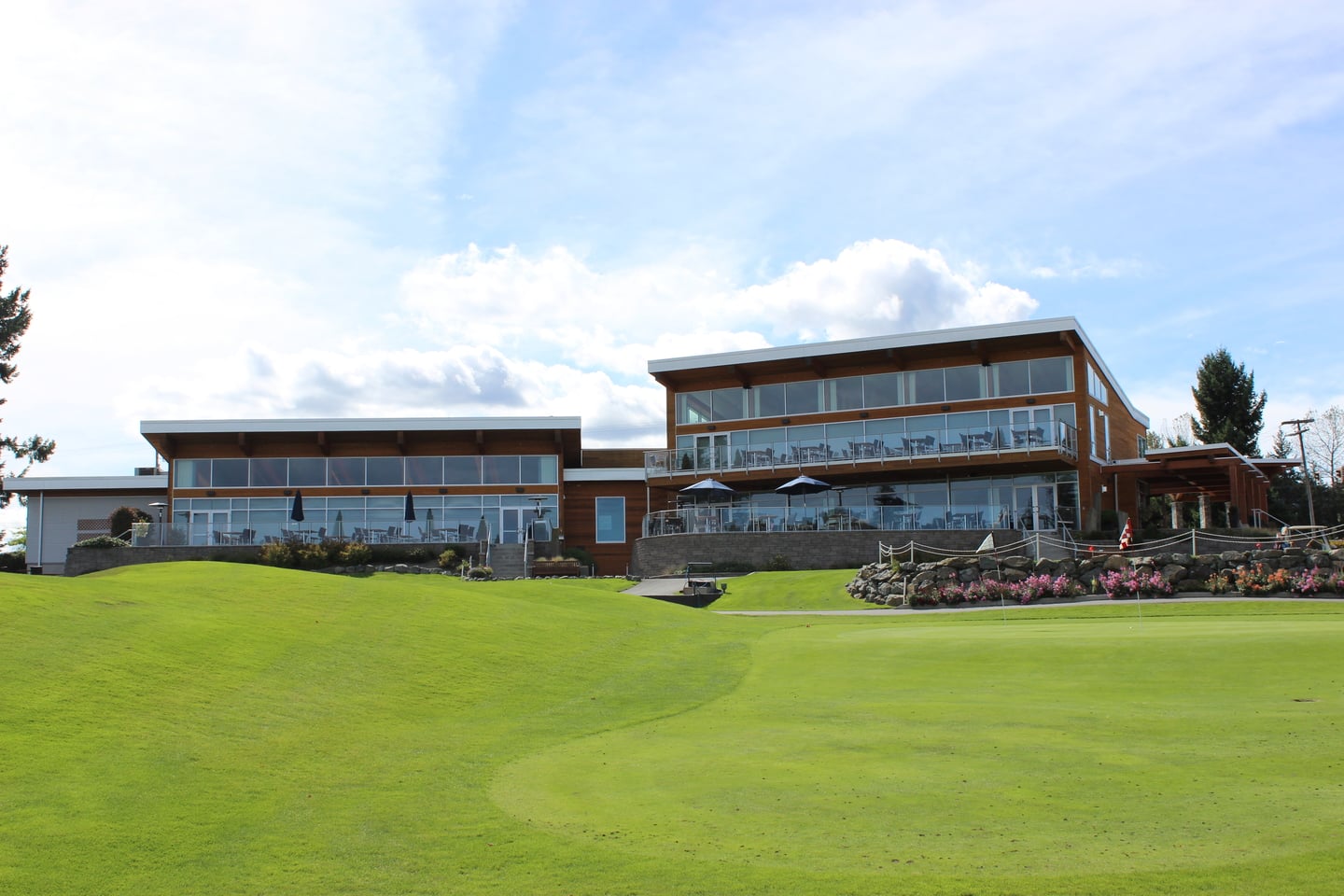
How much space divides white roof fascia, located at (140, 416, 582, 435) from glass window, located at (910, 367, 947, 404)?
14.9 metres

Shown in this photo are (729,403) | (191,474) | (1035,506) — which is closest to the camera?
(1035,506)

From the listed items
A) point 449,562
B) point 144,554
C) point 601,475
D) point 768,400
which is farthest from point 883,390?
point 144,554

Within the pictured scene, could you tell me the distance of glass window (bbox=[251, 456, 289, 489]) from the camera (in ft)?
167

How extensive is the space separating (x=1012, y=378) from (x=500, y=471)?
74.5 ft

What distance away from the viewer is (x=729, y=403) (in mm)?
49156

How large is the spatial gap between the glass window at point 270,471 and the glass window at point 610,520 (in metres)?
14.3

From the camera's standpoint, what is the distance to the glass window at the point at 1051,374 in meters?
42.8

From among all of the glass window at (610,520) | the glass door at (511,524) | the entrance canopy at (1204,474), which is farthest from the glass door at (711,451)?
the entrance canopy at (1204,474)

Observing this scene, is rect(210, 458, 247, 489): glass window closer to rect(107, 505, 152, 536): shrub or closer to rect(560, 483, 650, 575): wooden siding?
rect(107, 505, 152, 536): shrub

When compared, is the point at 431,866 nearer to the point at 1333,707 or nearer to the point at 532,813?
the point at 532,813

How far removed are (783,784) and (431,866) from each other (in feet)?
9.16

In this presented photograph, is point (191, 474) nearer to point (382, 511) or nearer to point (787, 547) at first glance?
Answer: point (382, 511)

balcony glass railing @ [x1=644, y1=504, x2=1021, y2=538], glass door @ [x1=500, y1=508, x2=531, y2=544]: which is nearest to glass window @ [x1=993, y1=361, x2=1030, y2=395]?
balcony glass railing @ [x1=644, y1=504, x2=1021, y2=538]

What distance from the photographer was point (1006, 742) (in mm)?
9141
